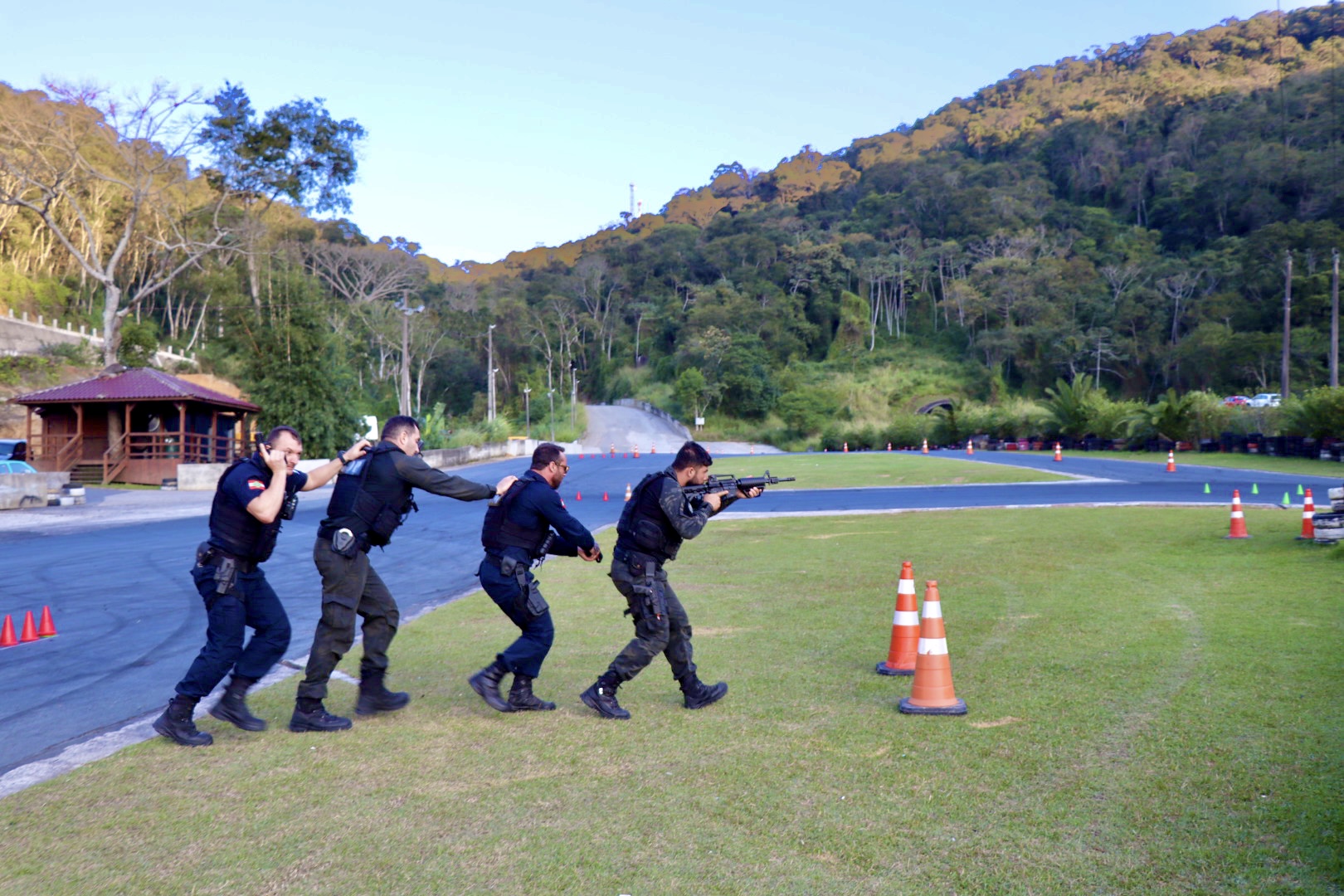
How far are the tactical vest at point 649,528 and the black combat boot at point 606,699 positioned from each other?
2.59 feet

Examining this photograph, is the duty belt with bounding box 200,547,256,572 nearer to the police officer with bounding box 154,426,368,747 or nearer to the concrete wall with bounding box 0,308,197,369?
the police officer with bounding box 154,426,368,747

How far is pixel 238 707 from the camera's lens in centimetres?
589

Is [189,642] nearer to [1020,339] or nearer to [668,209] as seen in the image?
[1020,339]

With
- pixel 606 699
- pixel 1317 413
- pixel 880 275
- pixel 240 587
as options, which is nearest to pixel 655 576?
pixel 606 699

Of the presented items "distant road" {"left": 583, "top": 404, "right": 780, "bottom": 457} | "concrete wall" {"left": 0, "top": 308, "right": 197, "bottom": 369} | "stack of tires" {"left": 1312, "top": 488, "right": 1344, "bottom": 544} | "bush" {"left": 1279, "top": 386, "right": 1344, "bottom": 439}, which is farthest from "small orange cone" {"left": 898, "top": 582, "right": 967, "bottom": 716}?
"distant road" {"left": 583, "top": 404, "right": 780, "bottom": 457}

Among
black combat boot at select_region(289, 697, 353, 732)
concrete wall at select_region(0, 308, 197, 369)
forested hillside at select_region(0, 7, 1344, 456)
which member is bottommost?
black combat boot at select_region(289, 697, 353, 732)

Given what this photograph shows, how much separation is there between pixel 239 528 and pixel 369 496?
0.73 meters

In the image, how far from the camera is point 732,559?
47.3ft

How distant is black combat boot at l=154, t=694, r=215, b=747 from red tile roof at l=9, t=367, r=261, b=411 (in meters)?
30.5

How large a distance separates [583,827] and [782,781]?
105 centimetres

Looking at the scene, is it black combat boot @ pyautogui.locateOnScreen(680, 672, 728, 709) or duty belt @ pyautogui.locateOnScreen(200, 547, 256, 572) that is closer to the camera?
duty belt @ pyautogui.locateOnScreen(200, 547, 256, 572)

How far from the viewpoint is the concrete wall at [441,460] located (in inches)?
1288

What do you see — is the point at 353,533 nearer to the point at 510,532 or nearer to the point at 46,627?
the point at 510,532

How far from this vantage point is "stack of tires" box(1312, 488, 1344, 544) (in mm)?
12031
